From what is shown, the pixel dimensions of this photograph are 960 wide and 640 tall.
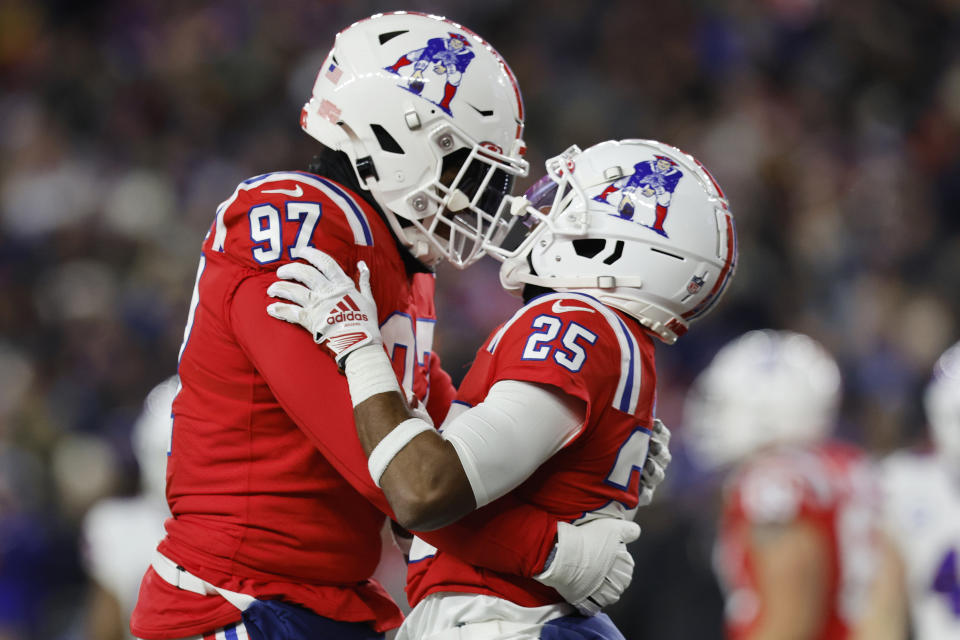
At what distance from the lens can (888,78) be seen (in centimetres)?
1066

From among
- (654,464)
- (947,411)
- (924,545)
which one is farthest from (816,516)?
(654,464)

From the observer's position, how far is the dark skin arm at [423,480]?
2.66m

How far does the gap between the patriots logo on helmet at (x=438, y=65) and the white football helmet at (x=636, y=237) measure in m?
0.35

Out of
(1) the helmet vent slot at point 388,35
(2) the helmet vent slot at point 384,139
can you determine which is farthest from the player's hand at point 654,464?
(1) the helmet vent slot at point 388,35

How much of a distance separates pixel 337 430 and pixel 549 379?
0.49 meters

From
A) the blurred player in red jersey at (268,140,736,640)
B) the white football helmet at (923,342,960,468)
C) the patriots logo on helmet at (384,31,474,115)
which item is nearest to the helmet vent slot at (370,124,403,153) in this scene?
the patriots logo on helmet at (384,31,474,115)

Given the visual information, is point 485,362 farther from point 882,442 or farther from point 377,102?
point 882,442

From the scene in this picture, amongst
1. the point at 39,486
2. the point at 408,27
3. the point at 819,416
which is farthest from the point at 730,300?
the point at 408,27

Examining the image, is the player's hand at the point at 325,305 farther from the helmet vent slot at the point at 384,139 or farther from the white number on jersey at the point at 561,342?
the helmet vent slot at the point at 384,139

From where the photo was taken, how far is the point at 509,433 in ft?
8.90

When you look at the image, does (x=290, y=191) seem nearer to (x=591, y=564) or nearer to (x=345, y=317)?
(x=345, y=317)

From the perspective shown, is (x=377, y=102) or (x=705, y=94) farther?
(x=705, y=94)

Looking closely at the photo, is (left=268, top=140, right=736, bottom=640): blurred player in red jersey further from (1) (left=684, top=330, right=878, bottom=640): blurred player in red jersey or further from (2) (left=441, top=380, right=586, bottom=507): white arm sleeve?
(1) (left=684, top=330, right=878, bottom=640): blurred player in red jersey

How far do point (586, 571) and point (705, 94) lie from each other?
28.4ft
